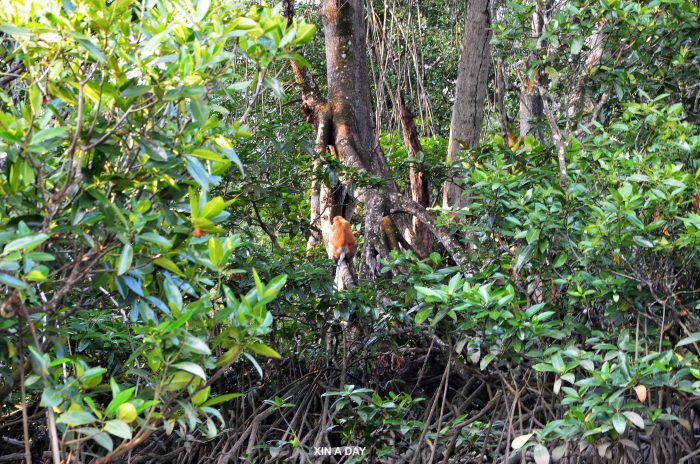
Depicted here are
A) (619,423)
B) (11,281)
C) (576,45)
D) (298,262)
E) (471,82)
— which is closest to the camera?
(11,281)

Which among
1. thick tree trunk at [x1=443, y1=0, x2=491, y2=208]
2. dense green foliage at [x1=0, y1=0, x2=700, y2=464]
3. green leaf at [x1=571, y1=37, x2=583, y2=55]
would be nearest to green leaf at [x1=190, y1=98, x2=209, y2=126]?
dense green foliage at [x1=0, y1=0, x2=700, y2=464]

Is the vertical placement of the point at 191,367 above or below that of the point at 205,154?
below

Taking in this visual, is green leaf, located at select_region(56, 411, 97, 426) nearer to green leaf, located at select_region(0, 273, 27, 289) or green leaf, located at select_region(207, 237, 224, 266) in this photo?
green leaf, located at select_region(0, 273, 27, 289)

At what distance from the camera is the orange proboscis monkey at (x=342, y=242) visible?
5.07m

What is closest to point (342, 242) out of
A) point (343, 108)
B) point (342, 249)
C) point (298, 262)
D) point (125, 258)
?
point (342, 249)

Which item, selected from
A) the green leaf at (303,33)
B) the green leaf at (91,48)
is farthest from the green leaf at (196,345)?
the green leaf at (303,33)

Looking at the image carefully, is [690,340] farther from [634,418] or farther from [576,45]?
[576,45]

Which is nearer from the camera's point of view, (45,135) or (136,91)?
(45,135)

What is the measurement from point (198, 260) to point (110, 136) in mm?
352

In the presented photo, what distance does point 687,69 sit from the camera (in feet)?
12.9

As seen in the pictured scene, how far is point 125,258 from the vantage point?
1.81 metres

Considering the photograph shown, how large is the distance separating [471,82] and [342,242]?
1.79m

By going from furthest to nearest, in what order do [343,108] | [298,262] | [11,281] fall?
[343,108] → [298,262] → [11,281]

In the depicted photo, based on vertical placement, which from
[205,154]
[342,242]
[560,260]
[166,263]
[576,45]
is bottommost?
[342,242]
